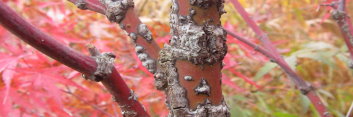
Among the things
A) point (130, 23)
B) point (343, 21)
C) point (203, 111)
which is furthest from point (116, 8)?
point (343, 21)

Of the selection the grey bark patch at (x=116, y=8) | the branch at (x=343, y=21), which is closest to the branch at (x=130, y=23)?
the grey bark patch at (x=116, y=8)

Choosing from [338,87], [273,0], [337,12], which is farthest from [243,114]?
[338,87]

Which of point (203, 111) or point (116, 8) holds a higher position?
point (116, 8)

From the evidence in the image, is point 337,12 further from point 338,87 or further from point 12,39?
point 338,87

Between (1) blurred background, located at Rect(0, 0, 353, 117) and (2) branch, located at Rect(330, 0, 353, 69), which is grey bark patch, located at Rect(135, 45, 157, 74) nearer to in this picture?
(1) blurred background, located at Rect(0, 0, 353, 117)

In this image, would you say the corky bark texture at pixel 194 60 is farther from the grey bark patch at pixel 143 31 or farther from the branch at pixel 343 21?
the branch at pixel 343 21

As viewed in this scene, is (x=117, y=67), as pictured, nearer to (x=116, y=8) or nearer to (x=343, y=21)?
(x=116, y=8)
